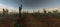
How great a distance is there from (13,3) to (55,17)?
1.60 ft

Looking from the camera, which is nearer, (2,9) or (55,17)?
(55,17)

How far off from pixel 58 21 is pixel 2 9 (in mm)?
623

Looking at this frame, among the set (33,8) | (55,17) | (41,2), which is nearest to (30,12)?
(33,8)

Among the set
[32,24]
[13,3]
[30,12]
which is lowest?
[32,24]

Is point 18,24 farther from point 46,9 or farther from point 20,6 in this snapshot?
point 46,9

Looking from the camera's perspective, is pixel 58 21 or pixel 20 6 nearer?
pixel 58 21

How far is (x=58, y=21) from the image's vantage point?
123 cm

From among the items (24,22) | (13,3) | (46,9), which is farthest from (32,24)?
(13,3)

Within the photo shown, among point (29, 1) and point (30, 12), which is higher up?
point (29, 1)

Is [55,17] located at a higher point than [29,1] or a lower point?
lower

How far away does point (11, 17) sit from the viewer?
4.27 feet

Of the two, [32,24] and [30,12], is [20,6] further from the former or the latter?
[32,24]

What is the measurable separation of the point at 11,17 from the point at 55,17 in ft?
1.53

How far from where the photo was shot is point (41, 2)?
4.34 ft
